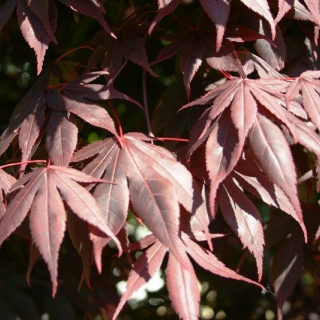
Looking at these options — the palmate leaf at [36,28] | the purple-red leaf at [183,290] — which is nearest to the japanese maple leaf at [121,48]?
the palmate leaf at [36,28]

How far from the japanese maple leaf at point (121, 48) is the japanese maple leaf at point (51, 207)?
285mm

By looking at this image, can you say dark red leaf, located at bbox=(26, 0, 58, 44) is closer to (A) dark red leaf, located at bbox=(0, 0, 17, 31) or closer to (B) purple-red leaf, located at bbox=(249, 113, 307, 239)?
(A) dark red leaf, located at bbox=(0, 0, 17, 31)

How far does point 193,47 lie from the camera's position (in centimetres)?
100

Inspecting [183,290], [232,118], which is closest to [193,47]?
[232,118]

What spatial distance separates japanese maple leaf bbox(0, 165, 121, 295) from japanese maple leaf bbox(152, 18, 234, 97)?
300 millimetres

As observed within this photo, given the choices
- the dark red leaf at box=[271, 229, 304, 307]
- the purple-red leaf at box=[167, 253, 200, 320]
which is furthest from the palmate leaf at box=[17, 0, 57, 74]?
the dark red leaf at box=[271, 229, 304, 307]

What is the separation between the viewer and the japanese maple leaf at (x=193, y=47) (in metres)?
0.97

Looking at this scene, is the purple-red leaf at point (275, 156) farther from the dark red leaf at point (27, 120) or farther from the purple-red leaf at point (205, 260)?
the dark red leaf at point (27, 120)

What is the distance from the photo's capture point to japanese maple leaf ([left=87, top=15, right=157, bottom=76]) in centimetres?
100

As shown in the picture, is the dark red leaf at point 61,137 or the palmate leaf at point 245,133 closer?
the palmate leaf at point 245,133

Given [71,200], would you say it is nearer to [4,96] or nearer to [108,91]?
[108,91]

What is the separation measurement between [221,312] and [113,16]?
114 cm

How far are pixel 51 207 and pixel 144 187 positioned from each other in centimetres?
14

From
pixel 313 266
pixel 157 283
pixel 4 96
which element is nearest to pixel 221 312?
pixel 157 283
